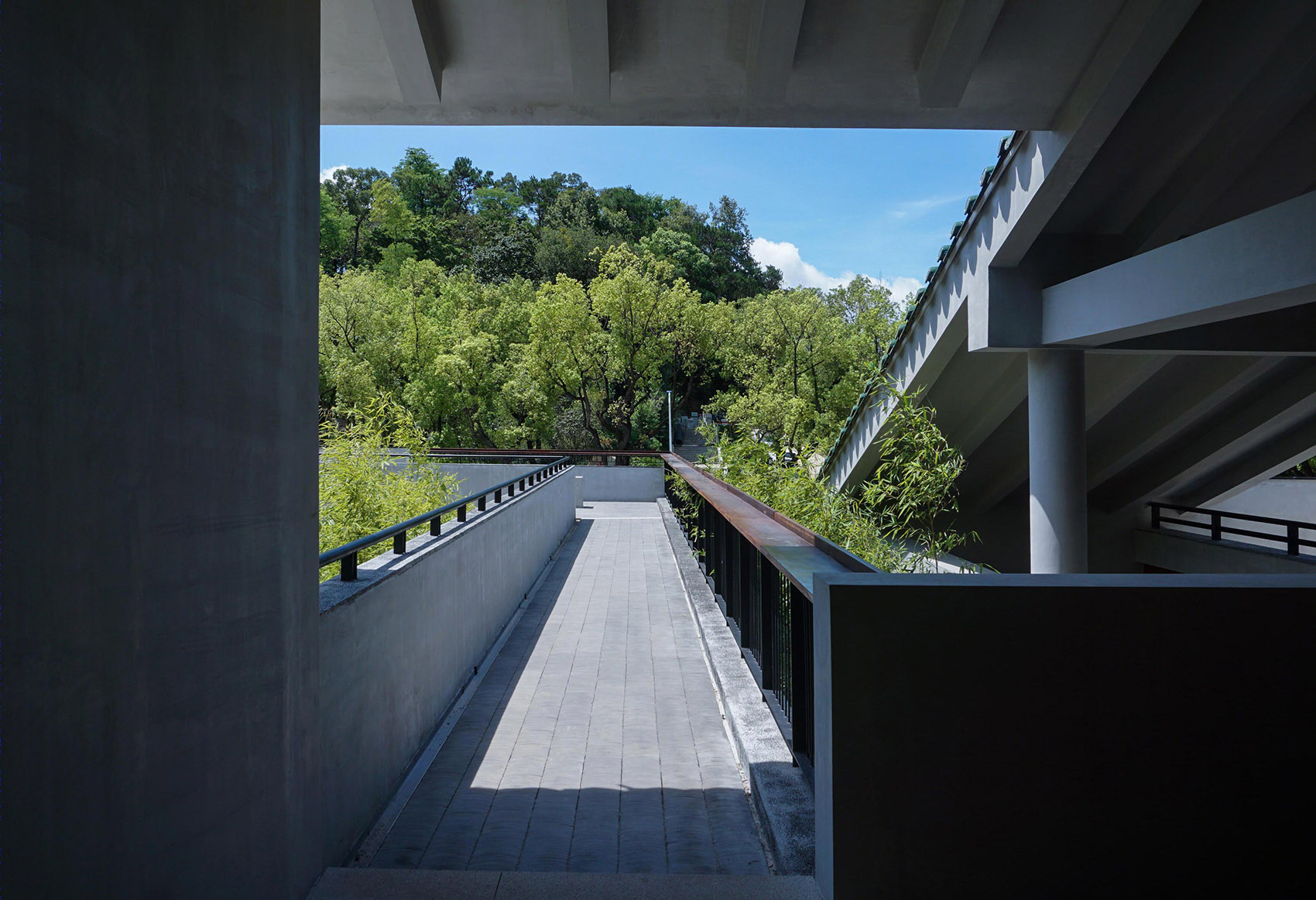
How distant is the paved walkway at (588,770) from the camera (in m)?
2.99

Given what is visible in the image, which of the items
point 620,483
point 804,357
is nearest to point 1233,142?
point 620,483

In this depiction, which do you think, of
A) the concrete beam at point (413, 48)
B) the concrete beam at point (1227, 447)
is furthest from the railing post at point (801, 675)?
the concrete beam at point (1227, 447)

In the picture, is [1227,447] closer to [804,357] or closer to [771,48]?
[771,48]

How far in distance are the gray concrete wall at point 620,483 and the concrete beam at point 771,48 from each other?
1605 cm

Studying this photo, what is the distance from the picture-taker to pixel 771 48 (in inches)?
156

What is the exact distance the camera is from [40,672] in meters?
1.38

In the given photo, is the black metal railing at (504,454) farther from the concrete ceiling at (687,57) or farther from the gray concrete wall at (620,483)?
the concrete ceiling at (687,57)

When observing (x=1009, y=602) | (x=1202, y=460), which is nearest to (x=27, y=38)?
(x=1009, y=602)

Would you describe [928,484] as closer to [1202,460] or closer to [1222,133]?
[1222,133]

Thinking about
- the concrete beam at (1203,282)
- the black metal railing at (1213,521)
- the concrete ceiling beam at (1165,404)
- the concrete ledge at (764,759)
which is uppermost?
the concrete beam at (1203,282)

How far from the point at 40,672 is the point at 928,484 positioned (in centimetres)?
574

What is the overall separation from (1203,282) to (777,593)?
337 centimetres

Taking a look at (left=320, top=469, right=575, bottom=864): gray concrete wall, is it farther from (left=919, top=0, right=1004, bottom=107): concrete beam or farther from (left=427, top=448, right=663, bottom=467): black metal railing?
(left=427, top=448, right=663, bottom=467): black metal railing

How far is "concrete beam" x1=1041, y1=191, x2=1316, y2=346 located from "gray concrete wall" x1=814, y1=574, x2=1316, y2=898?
3.12 meters
